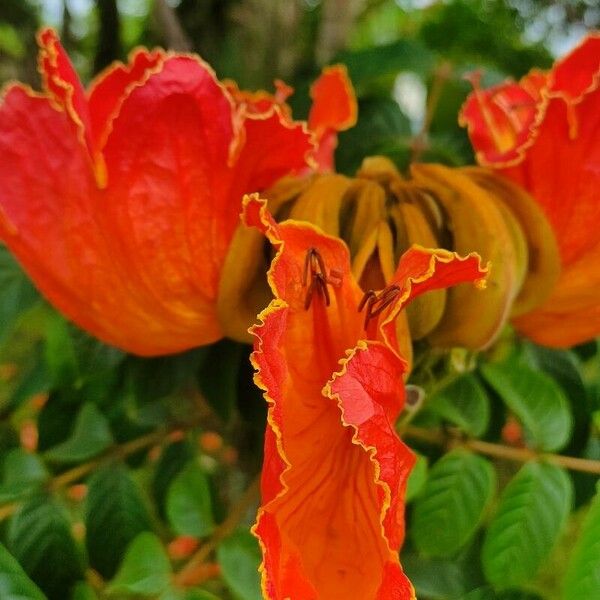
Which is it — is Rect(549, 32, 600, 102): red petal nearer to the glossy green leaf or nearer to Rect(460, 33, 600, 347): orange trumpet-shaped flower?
Rect(460, 33, 600, 347): orange trumpet-shaped flower

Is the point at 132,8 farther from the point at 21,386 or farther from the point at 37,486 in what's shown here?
the point at 37,486

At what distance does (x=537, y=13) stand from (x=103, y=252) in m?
1.12

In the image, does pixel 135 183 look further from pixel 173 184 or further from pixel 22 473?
pixel 22 473

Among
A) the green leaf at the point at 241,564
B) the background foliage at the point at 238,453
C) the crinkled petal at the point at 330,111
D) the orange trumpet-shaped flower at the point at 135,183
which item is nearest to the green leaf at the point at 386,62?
the background foliage at the point at 238,453

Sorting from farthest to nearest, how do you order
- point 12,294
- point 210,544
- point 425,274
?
point 12,294 < point 210,544 < point 425,274

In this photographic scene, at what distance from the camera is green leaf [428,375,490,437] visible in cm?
40

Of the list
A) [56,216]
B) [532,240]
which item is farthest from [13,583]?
[532,240]

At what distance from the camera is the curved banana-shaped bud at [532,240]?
0.35 metres

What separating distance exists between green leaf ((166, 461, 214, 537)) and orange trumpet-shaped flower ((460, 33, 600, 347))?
18 cm

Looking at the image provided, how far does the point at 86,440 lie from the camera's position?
0.41 meters

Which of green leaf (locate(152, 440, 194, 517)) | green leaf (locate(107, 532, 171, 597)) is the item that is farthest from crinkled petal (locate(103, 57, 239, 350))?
green leaf (locate(152, 440, 194, 517))

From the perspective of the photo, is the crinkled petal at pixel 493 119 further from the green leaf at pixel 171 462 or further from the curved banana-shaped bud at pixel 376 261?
the green leaf at pixel 171 462

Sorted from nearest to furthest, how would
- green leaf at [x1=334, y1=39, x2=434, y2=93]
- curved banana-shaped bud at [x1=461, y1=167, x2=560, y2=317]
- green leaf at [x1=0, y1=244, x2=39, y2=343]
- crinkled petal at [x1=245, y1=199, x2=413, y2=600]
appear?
crinkled petal at [x1=245, y1=199, x2=413, y2=600]
curved banana-shaped bud at [x1=461, y1=167, x2=560, y2=317]
green leaf at [x1=0, y1=244, x2=39, y2=343]
green leaf at [x1=334, y1=39, x2=434, y2=93]

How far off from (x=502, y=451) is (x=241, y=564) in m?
0.14
